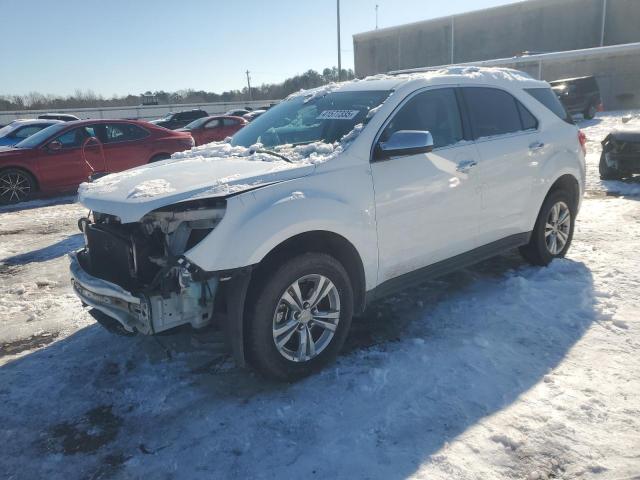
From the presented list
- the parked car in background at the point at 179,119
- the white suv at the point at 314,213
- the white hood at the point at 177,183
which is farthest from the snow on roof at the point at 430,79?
the parked car in background at the point at 179,119

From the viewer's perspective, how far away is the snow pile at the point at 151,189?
3053mm

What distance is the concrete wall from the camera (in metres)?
39.2

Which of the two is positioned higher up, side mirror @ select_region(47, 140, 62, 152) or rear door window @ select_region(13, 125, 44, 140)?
rear door window @ select_region(13, 125, 44, 140)

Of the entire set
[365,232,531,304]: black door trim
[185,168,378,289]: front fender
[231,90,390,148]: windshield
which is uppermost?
[231,90,390,148]: windshield

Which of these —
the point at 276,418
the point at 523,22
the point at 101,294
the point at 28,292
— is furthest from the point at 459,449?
the point at 523,22

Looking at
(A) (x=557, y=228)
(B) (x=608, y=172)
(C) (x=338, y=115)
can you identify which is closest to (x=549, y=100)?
(A) (x=557, y=228)

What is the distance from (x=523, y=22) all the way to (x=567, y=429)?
47814 mm

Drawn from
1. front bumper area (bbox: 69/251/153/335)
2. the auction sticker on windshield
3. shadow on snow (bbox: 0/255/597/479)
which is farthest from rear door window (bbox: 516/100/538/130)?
front bumper area (bbox: 69/251/153/335)

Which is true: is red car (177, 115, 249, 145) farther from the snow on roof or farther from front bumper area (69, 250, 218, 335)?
front bumper area (69, 250, 218, 335)

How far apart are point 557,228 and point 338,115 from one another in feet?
9.17

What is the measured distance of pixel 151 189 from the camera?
123 inches

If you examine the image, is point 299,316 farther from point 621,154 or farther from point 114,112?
point 114,112

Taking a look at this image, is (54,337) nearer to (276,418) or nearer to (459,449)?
(276,418)

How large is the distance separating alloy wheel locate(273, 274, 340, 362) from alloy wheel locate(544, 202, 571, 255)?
282 cm
